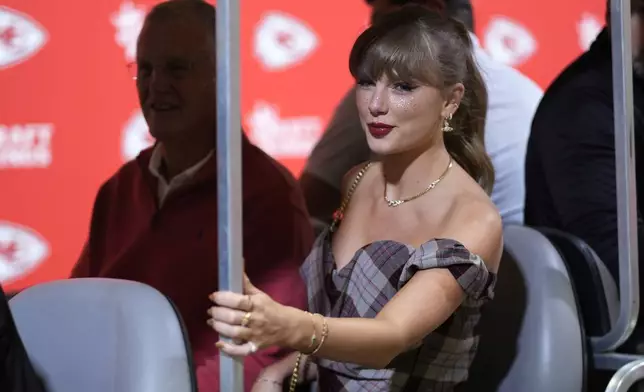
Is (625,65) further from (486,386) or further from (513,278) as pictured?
(486,386)

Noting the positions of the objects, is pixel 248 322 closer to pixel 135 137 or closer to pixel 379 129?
pixel 379 129

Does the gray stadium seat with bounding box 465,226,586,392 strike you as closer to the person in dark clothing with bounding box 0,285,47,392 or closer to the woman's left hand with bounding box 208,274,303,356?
the woman's left hand with bounding box 208,274,303,356

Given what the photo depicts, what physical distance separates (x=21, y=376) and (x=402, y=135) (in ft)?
Result: 2.10

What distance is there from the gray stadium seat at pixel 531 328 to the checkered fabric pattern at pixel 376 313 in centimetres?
16

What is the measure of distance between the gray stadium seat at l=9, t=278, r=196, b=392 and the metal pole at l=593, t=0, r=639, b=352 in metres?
0.80

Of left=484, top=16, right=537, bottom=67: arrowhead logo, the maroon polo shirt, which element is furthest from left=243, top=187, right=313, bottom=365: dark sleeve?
left=484, top=16, right=537, bottom=67: arrowhead logo

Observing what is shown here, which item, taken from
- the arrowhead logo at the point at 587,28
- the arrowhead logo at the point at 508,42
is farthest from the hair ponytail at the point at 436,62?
the arrowhead logo at the point at 587,28

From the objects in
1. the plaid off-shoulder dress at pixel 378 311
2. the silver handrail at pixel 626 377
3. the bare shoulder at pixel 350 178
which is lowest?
the silver handrail at pixel 626 377

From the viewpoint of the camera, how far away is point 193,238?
1.77 m

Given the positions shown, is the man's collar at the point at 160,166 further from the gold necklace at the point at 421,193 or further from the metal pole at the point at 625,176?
the metal pole at the point at 625,176

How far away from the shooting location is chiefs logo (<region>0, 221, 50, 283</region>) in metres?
1.79

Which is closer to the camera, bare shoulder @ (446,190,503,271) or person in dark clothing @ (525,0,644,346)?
bare shoulder @ (446,190,503,271)

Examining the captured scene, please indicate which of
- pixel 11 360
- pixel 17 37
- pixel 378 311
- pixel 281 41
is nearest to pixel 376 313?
pixel 378 311

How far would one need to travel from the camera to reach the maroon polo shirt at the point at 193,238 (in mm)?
1737
